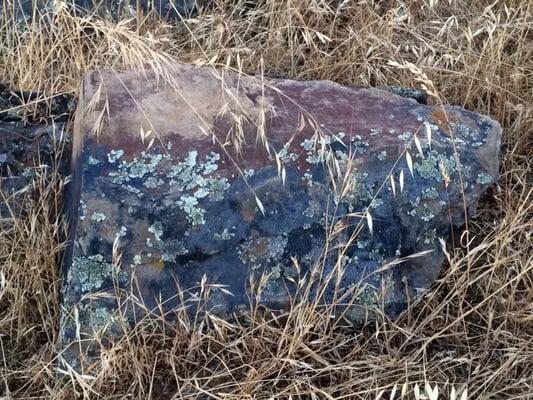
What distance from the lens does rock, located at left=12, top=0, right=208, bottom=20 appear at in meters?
2.90

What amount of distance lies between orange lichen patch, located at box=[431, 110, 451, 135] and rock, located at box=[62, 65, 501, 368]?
0.05ft

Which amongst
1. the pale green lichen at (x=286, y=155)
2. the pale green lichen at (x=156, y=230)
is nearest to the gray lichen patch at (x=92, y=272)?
the pale green lichen at (x=156, y=230)

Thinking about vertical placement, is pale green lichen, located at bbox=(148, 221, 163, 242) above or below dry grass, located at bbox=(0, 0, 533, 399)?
above

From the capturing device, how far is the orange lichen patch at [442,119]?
2090 millimetres

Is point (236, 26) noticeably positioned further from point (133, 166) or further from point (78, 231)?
point (78, 231)

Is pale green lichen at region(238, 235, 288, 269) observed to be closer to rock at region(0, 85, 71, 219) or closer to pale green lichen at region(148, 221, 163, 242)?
pale green lichen at region(148, 221, 163, 242)

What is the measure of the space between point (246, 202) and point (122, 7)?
144 centimetres

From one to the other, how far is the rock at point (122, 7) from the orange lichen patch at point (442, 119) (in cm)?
125

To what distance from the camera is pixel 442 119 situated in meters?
2.12

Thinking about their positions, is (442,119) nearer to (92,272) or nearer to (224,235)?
(224,235)

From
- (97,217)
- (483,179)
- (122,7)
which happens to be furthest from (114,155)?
(122,7)

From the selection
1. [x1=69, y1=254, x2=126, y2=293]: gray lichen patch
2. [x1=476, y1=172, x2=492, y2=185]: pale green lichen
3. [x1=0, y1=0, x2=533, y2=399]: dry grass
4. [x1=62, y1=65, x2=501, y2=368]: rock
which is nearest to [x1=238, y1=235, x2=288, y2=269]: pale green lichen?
[x1=62, y1=65, x2=501, y2=368]: rock

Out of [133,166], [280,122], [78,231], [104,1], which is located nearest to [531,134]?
[280,122]

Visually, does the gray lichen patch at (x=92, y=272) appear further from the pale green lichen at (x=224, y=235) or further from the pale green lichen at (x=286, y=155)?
the pale green lichen at (x=286, y=155)
